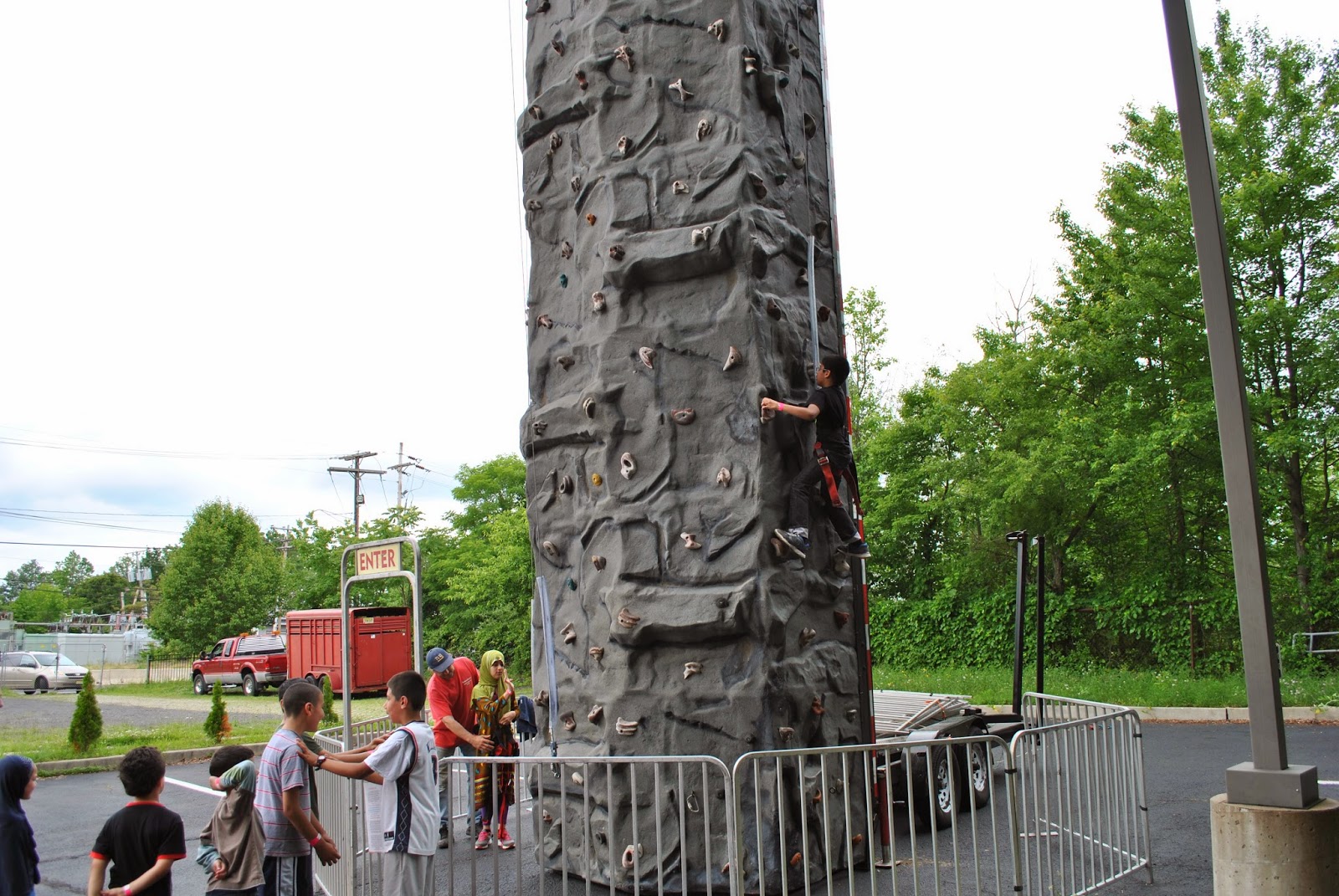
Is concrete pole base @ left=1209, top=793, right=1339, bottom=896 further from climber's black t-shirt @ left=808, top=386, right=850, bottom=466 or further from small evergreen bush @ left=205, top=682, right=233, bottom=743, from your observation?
small evergreen bush @ left=205, top=682, right=233, bottom=743

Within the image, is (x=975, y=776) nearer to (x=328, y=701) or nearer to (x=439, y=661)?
(x=439, y=661)

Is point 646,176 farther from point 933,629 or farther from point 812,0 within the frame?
point 933,629

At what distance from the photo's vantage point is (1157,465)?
20.8 meters

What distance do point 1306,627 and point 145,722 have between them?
84.2 ft

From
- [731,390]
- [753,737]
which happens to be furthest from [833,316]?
[753,737]

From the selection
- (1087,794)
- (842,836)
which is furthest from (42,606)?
(1087,794)

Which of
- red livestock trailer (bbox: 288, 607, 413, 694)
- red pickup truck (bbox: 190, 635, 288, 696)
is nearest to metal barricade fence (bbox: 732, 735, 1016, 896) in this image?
red livestock trailer (bbox: 288, 607, 413, 694)

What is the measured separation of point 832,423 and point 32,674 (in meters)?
39.9

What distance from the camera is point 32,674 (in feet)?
121

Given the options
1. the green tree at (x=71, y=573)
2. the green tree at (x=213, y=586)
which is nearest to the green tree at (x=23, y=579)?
the green tree at (x=71, y=573)

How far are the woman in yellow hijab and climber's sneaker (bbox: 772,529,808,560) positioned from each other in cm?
269

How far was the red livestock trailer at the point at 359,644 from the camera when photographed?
1075 inches

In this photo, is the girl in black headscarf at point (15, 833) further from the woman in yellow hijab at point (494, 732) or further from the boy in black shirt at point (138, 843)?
the woman in yellow hijab at point (494, 732)

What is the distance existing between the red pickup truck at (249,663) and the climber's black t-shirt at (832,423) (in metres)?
28.0
